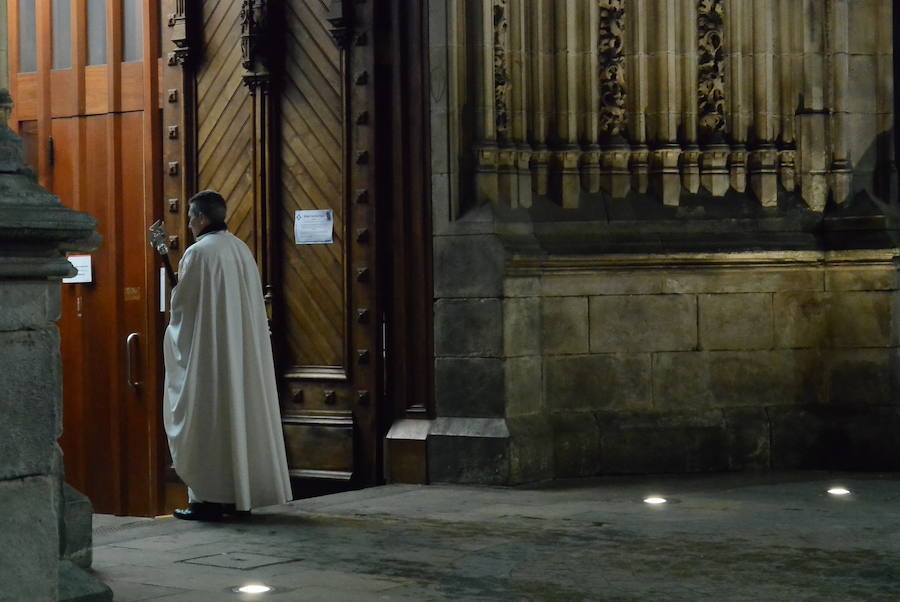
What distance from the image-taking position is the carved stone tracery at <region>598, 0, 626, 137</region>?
9.27 m

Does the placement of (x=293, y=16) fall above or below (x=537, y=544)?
above

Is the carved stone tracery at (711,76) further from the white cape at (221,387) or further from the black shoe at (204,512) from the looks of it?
the black shoe at (204,512)

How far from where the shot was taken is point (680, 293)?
9180mm

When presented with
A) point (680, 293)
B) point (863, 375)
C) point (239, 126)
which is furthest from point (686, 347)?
point (239, 126)

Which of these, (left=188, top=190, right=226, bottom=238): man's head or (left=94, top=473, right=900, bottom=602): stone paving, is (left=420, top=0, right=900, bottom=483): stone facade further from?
(left=188, top=190, right=226, bottom=238): man's head

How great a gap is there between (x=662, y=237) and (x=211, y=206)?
2.87 metres

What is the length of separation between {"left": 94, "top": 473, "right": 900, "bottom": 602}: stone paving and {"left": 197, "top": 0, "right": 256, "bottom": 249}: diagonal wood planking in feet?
7.50

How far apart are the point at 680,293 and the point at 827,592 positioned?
378 centimetres

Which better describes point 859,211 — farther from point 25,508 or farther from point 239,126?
point 25,508

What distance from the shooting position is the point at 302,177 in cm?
953

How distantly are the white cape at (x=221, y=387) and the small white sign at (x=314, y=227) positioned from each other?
169cm

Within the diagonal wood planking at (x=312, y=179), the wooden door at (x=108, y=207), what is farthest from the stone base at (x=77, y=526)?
the wooden door at (x=108, y=207)

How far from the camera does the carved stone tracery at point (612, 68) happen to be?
9266mm

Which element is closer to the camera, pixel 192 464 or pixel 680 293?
pixel 192 464
